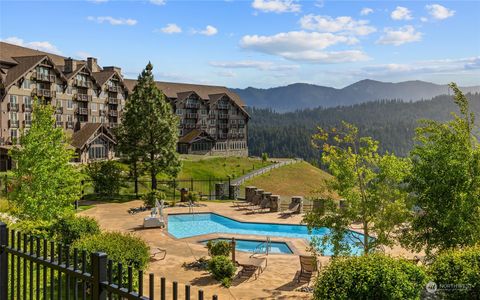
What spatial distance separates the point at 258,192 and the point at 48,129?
2063 centimetres

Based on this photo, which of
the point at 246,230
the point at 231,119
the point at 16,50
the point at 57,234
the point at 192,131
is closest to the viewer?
the point at 57,234

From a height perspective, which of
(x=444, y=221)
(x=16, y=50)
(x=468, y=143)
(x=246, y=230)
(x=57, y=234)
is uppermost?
(x=16, y=50)

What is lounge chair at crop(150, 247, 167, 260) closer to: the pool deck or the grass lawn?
the pool deck

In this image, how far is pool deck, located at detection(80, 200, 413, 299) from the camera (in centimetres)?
1652

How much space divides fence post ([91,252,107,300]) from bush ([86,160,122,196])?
3722 centimetres

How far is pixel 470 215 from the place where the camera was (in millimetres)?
15562

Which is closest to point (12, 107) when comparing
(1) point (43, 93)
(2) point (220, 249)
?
(1) point (43, 93)

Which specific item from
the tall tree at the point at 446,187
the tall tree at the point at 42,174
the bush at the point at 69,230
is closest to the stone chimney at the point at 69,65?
the tall tree at the point at 42,174

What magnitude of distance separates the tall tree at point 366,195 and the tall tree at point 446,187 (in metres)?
0.77

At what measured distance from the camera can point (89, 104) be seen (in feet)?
231

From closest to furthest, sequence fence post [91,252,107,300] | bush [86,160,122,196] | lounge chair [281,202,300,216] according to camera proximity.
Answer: fence post [91,252,107,300] < lounge chair [281,202,300,216] < bush [86,160,122,196]

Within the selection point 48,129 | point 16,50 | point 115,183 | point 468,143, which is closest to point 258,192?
point 115,183

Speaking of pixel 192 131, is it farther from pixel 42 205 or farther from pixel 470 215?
pixel 470 215

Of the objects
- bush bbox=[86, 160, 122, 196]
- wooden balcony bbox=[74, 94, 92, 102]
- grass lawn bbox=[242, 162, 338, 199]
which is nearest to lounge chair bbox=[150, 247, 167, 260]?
bush bbox=[86, 160, 122, 196]
